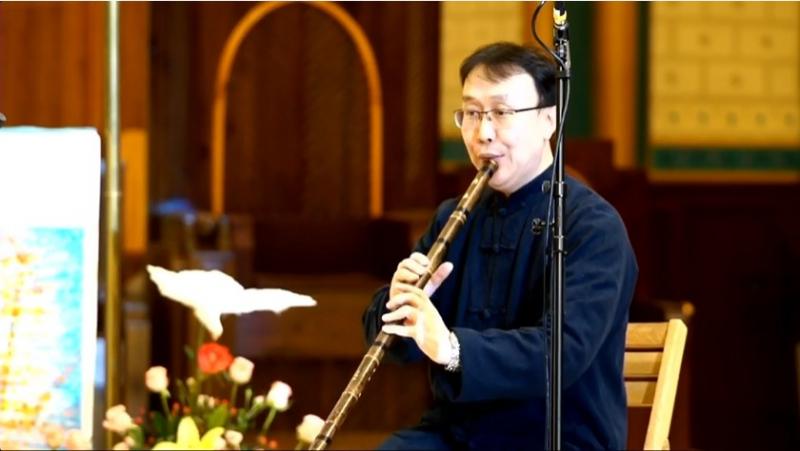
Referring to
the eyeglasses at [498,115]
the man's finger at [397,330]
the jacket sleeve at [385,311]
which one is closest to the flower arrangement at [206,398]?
the man's finger at [397,330]

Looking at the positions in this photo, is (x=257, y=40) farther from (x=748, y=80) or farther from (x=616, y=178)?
(x=748, y=80)

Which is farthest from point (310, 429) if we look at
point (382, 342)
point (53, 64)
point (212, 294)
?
point (53, 64)

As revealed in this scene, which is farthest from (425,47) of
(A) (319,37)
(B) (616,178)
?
(B) (616,178)

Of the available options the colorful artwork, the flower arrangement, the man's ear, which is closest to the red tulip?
the flower arrangement

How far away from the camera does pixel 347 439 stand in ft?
16.7

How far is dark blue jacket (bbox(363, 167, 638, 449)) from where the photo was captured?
2.51 meters

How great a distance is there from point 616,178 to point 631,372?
283 centimetres

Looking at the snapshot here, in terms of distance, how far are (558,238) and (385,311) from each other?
525mm

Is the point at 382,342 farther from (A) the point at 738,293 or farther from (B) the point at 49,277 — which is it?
(A) the point at 738,293

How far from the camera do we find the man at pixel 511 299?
8.21ft

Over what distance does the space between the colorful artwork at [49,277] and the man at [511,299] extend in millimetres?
561

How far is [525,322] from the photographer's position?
2668 millimetres

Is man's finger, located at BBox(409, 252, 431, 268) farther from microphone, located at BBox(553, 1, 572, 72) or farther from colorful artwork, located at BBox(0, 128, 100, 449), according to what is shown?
colorful artwork, located at BBox(0, 128, 100, 449)

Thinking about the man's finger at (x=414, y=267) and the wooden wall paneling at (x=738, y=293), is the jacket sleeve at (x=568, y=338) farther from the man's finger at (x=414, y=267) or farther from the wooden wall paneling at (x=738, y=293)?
the wooden wall paneling at (x=738, y=293)
